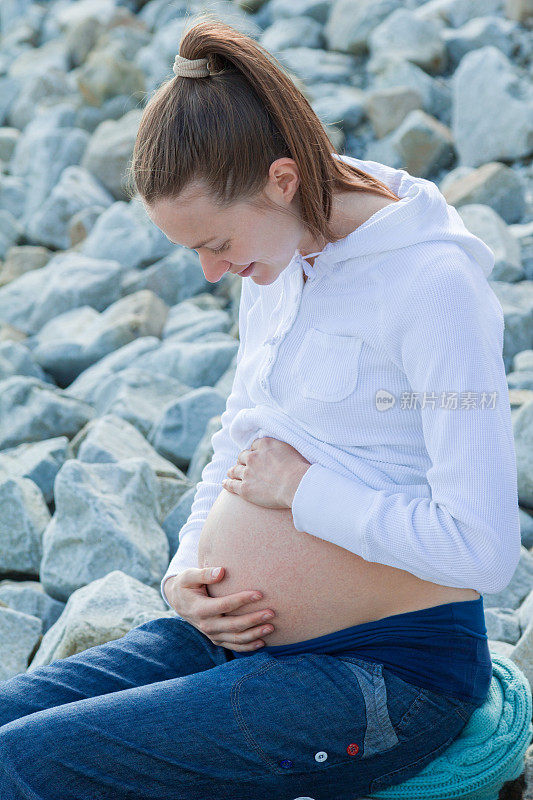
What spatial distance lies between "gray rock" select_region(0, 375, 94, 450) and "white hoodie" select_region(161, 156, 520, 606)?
2.14 m

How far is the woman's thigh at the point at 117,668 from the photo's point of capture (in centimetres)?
160

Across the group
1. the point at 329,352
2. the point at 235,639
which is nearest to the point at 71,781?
the point at 235,639

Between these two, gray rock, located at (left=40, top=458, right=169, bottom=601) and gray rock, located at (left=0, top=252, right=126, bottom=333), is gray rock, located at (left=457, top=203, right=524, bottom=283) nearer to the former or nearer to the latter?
gray rock, located at (left=40, top=458, right=169, bottom=601)

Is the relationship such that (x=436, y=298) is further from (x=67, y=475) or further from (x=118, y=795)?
(x=67, y=475)

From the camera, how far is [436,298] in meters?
1.39

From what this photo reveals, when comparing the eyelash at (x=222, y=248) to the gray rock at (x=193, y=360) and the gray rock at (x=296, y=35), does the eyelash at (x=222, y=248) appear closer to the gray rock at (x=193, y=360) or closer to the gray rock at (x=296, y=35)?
the gray rock at (x=193, y=360)

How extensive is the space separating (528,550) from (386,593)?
1194 mm

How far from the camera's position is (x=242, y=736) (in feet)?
4.69

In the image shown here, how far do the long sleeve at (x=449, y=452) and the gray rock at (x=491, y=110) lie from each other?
3.49 meters

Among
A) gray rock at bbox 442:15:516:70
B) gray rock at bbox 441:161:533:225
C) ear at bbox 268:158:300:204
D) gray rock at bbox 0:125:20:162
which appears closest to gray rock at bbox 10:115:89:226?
gray rock at bbox 0:125:20:162

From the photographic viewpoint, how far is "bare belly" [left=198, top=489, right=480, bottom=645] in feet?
4.96

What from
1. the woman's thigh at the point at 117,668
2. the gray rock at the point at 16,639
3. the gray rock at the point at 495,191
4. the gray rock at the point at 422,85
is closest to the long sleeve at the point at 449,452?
the woman's thigh at the point at 117,668

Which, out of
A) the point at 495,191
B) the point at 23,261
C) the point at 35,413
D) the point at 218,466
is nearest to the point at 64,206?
the point at 23,261

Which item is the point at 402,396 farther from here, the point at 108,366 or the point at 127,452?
the point at 108,366
